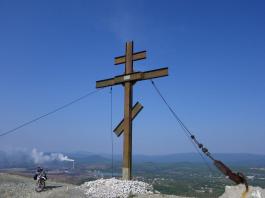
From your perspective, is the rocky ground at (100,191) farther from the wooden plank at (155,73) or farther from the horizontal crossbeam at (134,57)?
the horizontal crossbeam at (134,57)

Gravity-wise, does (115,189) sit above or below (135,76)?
below

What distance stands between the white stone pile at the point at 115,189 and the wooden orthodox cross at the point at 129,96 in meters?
0.87

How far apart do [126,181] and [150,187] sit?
2.94 feet

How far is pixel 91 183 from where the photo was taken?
48.8 feet

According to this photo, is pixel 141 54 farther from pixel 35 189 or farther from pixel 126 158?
pixel 35 189

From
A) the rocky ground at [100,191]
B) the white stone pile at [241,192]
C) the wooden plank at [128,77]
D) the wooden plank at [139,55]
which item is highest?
the wooden plank at [139,55]

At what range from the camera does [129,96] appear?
49.7ft

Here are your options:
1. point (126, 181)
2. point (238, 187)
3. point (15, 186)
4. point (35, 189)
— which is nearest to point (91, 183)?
point (126, 181)

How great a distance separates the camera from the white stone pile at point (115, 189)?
517 inches

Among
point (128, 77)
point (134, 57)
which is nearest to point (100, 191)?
point (128, 77)

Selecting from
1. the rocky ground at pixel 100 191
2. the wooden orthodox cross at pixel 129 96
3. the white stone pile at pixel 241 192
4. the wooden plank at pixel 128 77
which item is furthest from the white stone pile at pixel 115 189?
the white stone pile at pixel 241 192

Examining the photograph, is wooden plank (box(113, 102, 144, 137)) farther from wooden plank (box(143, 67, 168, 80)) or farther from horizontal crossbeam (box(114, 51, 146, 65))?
horizontal crossbeam (box(114, 51, 146, 65))

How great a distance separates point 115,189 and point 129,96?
3.66 m

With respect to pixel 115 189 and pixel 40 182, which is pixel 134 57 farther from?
pixel 40 182
